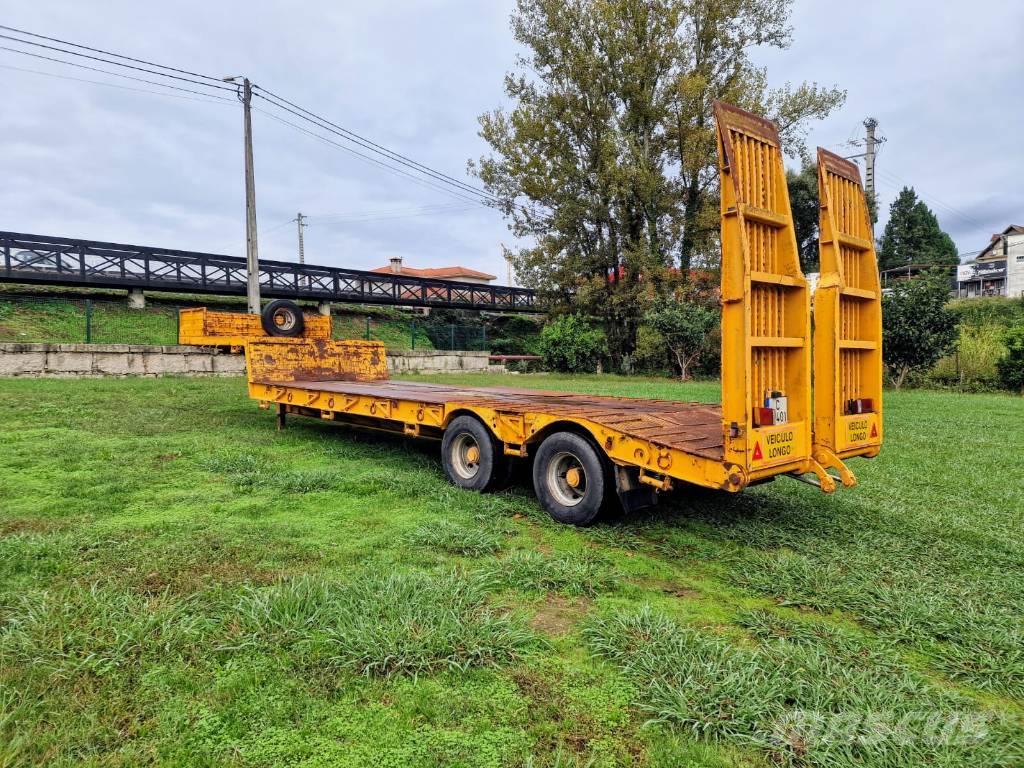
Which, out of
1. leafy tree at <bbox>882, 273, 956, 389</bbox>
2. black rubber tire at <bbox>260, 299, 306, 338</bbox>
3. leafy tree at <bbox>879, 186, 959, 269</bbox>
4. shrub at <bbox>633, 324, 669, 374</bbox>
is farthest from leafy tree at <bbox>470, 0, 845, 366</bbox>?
leafy tree at <bbox>879, 186, 959, 269</bbox>

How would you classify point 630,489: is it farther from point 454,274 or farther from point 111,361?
point 454,274

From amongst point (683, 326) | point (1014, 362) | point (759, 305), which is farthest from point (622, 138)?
point (759, 305)

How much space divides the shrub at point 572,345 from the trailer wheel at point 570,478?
2106 cm

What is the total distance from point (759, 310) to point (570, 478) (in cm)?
185

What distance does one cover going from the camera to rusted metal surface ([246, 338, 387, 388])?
8.86m

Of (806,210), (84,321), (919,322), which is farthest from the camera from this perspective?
(806,210)

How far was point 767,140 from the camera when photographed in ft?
13.6

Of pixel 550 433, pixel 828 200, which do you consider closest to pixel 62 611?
pixel 550 433

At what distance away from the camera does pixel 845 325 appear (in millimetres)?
4551

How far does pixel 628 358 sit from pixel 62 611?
24.3 metres

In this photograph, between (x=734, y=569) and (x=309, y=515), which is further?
(x=309, y=515)

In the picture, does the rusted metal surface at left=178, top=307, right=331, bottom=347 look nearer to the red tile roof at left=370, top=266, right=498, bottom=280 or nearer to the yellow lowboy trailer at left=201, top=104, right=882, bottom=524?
the yellow lowboy trailer at left=201, top=104, right=882, bottom=524

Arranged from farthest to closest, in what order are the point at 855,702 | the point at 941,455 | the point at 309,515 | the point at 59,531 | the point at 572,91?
the point at 572,91 → the point at 941,455 → the point at 309,515 → the point at 59,531 → the point at 855,702

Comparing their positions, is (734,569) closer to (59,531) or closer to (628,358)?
(59,531)
